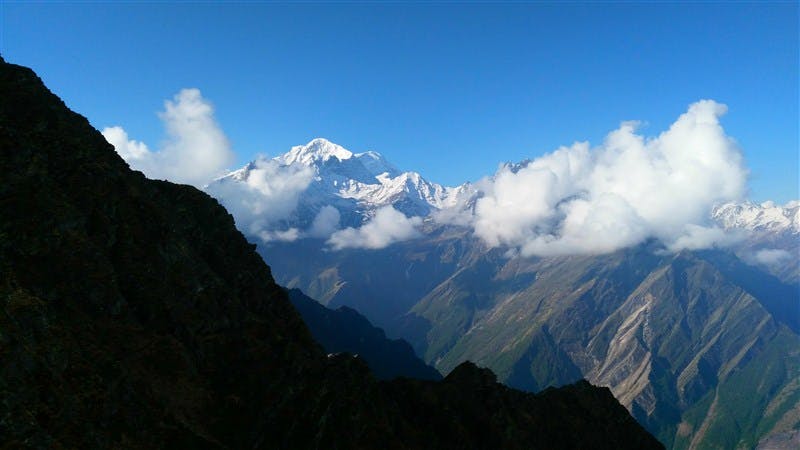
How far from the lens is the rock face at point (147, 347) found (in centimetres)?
6025

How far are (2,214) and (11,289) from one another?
18.7 metres

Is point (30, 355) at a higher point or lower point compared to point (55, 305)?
lower

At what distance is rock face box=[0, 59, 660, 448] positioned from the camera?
198 feet

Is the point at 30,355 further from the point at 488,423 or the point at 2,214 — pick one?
the point at 488,423

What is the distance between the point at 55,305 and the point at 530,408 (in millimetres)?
88773

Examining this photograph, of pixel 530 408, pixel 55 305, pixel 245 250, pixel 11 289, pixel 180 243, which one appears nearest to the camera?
pixel 11 289

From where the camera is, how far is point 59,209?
3142 inches

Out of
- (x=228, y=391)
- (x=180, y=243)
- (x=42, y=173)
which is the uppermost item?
(x=42, y=173)

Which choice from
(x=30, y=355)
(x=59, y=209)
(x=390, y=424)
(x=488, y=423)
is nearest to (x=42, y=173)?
(x=59, y=209)

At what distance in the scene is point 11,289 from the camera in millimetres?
61938

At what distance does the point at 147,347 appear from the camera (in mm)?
79000

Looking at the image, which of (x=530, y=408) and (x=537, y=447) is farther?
(x=530, y=408)

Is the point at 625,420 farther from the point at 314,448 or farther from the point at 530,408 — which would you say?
the point at 314,448

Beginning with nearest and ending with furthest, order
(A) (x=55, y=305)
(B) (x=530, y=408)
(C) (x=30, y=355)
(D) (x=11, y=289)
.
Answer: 1. (C) (x=30, y=355)
2. (D) (x=11, y=289)
3. (A) (x=55, y=305)
4. (B) (x=530, y=408)
